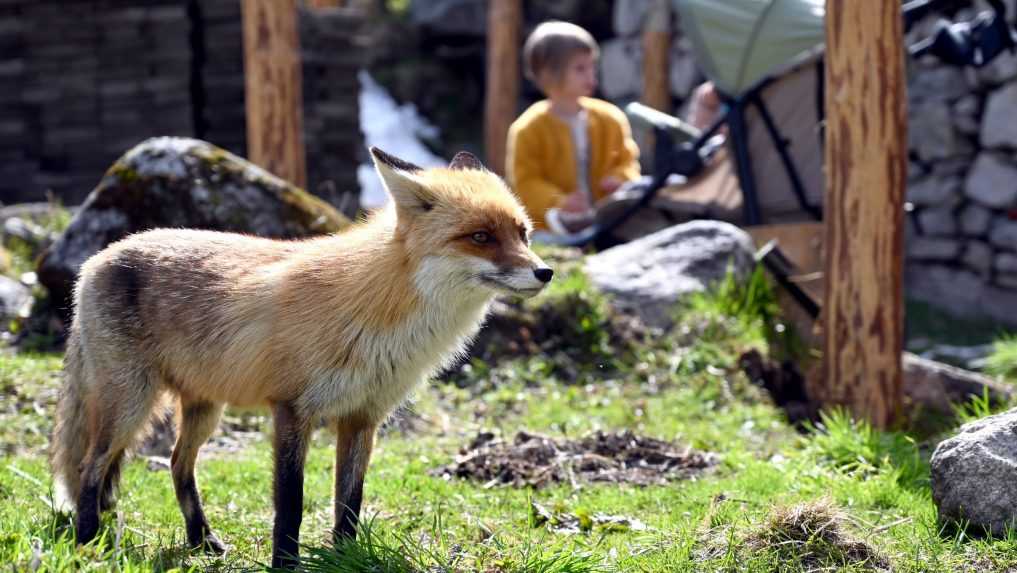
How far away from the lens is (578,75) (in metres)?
9.07

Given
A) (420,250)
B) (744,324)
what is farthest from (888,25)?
(420,250)

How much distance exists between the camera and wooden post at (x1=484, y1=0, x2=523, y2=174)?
1434 cm

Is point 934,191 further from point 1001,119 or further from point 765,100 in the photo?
point 765,100

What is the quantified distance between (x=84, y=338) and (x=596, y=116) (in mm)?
6084

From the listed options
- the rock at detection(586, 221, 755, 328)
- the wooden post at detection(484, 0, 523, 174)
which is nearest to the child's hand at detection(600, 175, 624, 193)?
the rock at detection(586, 221, 755, 328)

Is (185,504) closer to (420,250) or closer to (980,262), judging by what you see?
(420,250)

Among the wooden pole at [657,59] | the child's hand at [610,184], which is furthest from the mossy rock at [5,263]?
the wooden pole at [657,59]

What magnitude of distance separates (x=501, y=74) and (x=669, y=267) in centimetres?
700

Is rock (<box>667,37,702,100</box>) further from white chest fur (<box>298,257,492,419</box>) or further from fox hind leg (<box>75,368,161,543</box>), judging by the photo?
fox hind leg (<box>75,368,161,543</box>)

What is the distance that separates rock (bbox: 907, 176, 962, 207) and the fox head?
8788 mm

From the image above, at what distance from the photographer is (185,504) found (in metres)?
4.29

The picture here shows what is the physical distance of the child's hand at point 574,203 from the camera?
927 cm

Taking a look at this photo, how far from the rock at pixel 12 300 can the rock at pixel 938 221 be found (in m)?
9.03

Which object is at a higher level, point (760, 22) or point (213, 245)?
point (760, 22)
